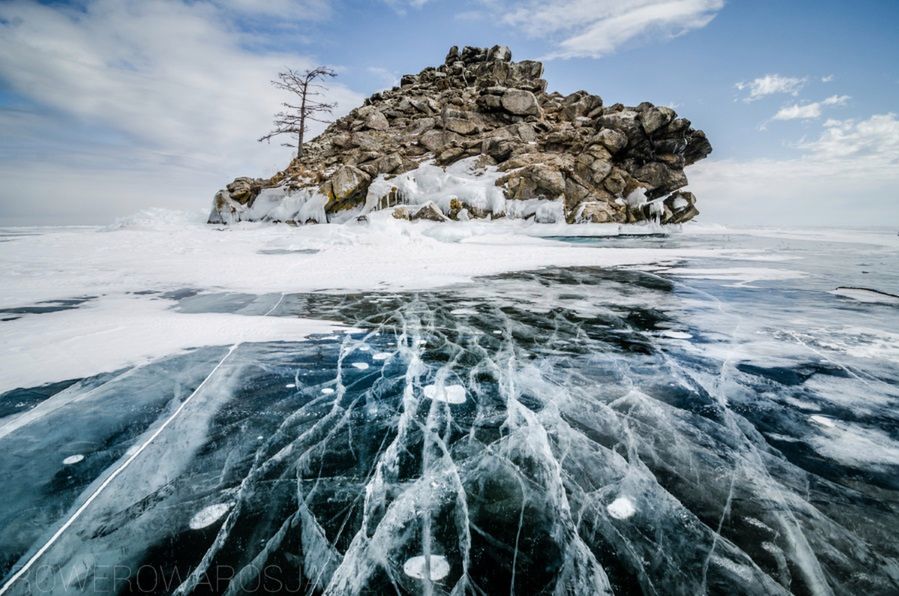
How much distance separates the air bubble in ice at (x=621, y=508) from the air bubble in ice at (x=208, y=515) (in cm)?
161

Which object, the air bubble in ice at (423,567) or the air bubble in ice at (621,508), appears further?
the air bubble in ice at (621,508)

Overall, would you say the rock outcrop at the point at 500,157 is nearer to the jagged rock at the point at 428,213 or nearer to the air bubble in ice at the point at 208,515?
the jagged rock at the point at 428,213

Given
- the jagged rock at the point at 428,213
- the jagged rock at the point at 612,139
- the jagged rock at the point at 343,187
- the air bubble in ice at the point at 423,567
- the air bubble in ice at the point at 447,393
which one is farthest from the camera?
the jagged rock at the point at 612,139

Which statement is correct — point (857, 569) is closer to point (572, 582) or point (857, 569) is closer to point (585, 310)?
point (572, 582)

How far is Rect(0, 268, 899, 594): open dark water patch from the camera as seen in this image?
4.26 ft

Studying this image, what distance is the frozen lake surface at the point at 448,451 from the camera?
4.31 feet

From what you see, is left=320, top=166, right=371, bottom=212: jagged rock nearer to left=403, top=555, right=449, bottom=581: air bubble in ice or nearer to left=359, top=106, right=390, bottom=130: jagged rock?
left=359, top=106, right=390, bottom=130: jagged rock

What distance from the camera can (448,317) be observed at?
177 inches

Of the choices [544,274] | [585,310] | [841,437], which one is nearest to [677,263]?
[544,274]

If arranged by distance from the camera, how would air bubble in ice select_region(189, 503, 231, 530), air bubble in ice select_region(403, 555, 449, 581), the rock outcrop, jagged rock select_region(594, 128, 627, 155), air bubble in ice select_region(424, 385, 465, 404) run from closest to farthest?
air bubble in ice select_region(403, 555, 449, 581) < air bubble in ice select_region(189, 503, 231, 530) < air bubble in ice select_region(424, 385, 465, 404) < the rock outcrop < jagged rock select_region(594, 128, 627, 155)

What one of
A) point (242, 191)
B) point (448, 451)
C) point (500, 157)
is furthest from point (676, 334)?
point (242, 191)

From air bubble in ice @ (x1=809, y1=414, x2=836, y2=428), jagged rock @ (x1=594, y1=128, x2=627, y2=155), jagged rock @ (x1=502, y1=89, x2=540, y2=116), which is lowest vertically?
air bubble in ice @ (x1=809, y1=414, x2=836, y2=428)

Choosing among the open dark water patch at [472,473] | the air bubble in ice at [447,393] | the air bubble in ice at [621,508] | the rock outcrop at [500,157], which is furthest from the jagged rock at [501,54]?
the air bubble in ice at [621,508]

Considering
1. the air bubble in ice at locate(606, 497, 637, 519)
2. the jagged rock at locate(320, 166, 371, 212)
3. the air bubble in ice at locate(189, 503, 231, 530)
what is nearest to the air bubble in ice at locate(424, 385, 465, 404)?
the air bubble in ice at locate(606, 497, 637, 519)
